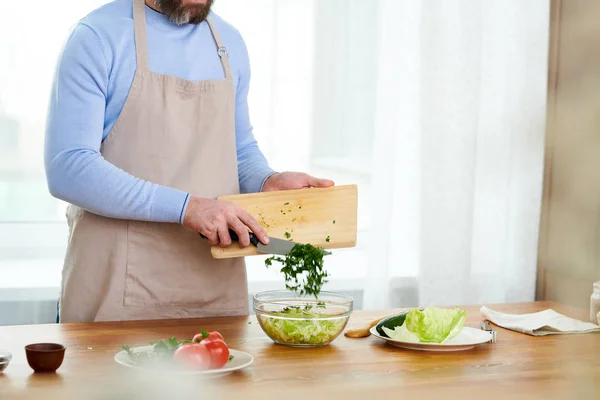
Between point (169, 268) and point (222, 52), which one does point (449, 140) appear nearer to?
point (222, 52)

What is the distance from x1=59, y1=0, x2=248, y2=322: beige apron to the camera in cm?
195

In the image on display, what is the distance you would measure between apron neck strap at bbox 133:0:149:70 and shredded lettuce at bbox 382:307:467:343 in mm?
930

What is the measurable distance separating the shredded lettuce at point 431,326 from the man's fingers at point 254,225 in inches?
14.2

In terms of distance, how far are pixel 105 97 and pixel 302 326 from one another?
2.66ft

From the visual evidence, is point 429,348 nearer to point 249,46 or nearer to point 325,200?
point 325,200

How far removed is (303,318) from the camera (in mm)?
1525

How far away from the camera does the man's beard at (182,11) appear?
6.44 feet

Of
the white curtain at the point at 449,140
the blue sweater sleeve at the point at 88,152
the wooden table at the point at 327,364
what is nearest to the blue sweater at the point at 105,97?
the blue sweater sleeve at the point at 88,152

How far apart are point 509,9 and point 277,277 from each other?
5.08 feet

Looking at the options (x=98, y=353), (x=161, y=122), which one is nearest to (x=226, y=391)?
(x=98, y=353)

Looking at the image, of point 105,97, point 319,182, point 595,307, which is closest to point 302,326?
point 319,182

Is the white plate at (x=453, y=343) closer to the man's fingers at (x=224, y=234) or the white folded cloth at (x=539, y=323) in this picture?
the white folded cloth at (x=539, y=323)

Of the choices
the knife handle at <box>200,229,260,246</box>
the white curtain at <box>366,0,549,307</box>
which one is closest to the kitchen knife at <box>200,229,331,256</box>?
the knife handle at <box>200,229,260,246</box>

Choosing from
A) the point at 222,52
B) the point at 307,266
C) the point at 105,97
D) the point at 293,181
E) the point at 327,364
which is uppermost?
the point at 222,52
